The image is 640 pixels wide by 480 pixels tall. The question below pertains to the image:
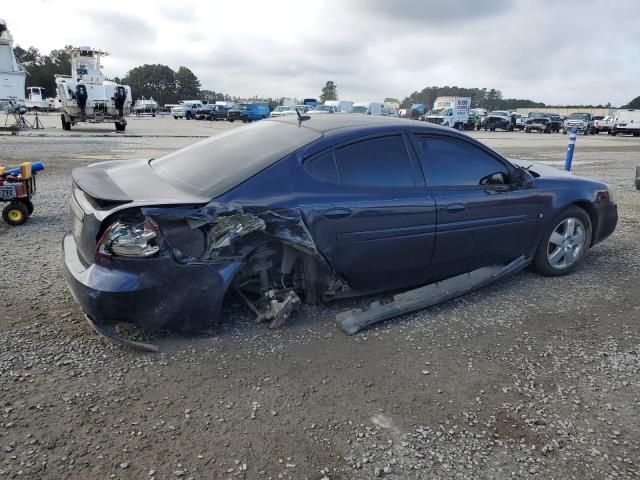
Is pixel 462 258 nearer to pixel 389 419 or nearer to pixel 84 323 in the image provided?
pixel 389 419

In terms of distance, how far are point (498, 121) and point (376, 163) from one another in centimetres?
4179

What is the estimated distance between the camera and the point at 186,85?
107500 millimetres

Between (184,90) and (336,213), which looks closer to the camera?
(336,213)

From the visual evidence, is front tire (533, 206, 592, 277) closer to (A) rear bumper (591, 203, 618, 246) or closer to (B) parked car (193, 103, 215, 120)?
(A) rear bumper (591, 203, 618, 246)

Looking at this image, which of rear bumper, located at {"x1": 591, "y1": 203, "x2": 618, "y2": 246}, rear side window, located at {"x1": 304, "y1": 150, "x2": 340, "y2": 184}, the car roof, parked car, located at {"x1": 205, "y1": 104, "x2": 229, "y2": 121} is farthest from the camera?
parked car, located at {"x1": 205, "y1": 104, "x2": 229, "y2": 121}

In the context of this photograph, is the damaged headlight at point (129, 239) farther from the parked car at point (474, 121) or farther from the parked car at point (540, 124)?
the parked car at point (540, 124)

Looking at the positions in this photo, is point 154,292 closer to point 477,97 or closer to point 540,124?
point 540,124

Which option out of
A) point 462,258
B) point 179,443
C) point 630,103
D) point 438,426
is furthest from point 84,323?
point 630,103

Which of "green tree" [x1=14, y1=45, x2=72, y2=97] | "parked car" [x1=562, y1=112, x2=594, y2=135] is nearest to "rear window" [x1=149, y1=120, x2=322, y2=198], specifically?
"parked car" [x1=562, y1=112, x2=594, y2=135]

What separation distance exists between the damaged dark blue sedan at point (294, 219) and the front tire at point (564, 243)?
0.16ft

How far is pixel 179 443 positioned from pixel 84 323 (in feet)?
4.94

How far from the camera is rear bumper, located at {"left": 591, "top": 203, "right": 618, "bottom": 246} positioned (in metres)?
4.82

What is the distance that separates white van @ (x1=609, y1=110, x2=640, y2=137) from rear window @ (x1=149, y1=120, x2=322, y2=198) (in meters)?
40.7

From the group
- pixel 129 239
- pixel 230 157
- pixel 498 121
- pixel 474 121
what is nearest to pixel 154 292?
pixel 129 239
